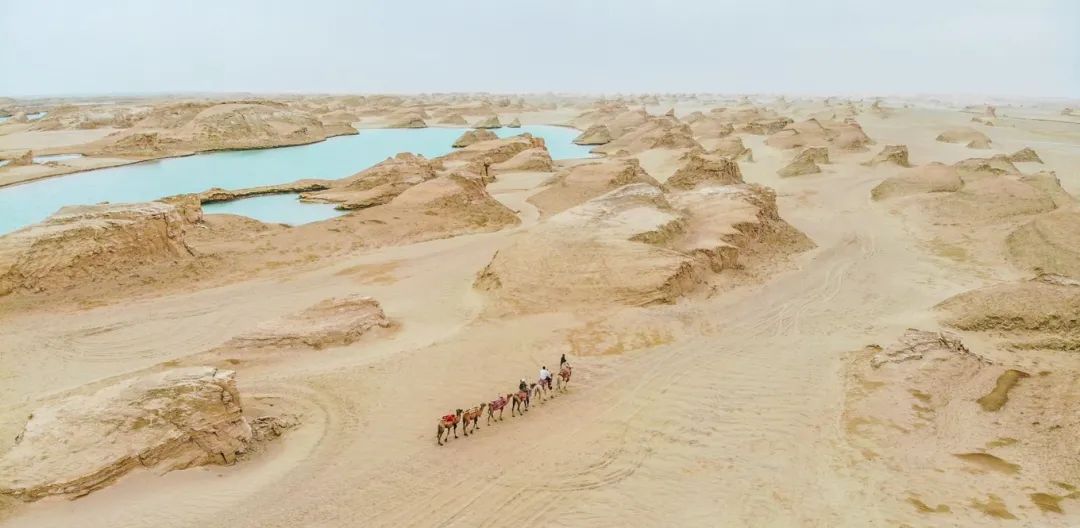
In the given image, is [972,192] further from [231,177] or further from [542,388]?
[231,177]

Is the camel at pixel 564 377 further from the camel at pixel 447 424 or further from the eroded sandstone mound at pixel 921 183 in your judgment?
the eroded sandstone mound at pixel 921 183

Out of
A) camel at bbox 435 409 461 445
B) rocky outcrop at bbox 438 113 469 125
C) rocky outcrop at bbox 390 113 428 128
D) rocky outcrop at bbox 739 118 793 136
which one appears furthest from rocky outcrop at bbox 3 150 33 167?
rocky outcrop at bbox 739 118 793 136

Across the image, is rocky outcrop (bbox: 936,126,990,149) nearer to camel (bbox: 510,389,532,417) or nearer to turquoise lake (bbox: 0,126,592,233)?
turquoise lake (bbox: 0,126,592,233)

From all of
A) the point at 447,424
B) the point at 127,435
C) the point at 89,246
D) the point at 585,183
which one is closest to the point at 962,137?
the point at 585,183

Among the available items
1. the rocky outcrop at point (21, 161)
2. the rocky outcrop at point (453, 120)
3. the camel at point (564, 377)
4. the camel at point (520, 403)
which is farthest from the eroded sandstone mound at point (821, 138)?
the rocky outcrop at point (21, 161)

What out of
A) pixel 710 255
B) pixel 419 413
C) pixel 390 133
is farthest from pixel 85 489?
pixel 390 133

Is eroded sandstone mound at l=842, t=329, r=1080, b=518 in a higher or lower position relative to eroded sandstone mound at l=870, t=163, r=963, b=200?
lower
